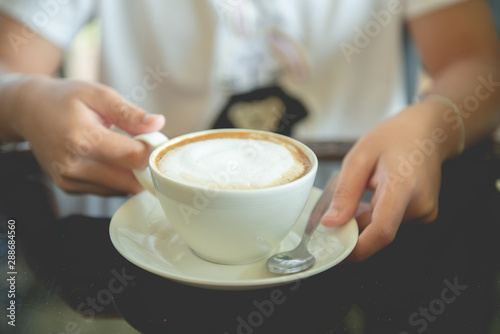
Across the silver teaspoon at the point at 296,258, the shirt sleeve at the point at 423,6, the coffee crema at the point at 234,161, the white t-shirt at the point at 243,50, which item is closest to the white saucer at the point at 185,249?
the silver teaspoon at the point at 296,258

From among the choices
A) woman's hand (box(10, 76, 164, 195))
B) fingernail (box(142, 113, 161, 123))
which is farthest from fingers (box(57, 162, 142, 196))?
fingernail (box(142, 113, 161, 123))

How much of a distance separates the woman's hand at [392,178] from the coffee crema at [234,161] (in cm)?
10

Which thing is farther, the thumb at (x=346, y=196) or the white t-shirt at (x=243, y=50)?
the white t-shirt at (x=243, y=50)

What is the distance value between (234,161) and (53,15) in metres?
0.81

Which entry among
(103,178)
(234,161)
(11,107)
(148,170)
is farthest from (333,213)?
(11,107)

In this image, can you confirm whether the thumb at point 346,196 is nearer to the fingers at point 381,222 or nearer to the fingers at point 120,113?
the fingers at point 381,222

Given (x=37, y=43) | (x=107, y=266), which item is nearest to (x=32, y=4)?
(x=37, y=43)

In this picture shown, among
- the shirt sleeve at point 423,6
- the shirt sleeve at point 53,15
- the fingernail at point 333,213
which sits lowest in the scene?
the fingernail at point 333,213

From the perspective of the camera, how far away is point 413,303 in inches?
20.2

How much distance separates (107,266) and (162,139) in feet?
0.68

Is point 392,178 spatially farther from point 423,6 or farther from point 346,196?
point 423,6

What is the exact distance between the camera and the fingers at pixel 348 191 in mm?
626

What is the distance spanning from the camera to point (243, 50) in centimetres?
117

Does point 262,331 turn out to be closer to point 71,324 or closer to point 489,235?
point 71,324
